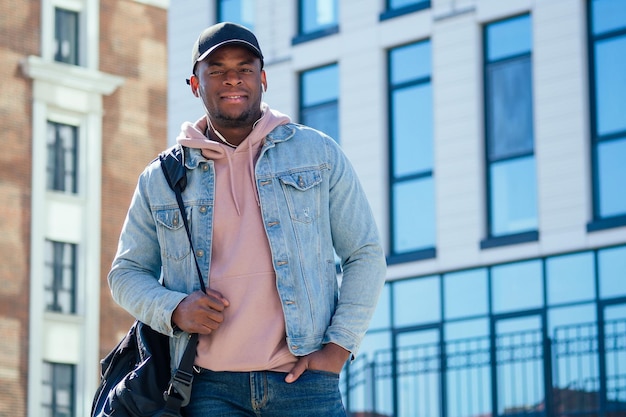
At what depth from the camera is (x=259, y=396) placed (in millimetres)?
4543

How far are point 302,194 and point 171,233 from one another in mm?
421

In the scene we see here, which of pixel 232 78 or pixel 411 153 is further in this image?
pixel 411 153

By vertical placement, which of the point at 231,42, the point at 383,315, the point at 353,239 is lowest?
the point at 353,239

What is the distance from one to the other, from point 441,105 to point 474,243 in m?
2.71

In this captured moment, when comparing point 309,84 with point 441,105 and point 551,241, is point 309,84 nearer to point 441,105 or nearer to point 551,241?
point 441,105

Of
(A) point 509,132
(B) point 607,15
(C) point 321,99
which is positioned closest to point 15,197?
(C) point 321,99

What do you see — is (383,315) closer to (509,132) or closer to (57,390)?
(509,132)

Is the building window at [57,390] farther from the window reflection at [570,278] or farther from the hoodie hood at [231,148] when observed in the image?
the hoodie hood at [231,148]

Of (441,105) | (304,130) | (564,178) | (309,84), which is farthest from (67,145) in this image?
(304,130)

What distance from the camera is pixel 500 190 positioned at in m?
27.2

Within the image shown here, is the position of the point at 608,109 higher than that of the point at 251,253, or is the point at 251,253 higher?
the point at 608,109

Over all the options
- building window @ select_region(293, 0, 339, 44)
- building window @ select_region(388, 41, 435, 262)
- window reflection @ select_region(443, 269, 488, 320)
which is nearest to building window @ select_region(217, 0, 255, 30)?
building window @ select_region(293, 0, 339, 44)

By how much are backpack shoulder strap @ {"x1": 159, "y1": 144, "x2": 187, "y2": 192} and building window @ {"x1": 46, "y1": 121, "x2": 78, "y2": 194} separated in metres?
33.4

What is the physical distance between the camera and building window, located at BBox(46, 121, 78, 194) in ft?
125
